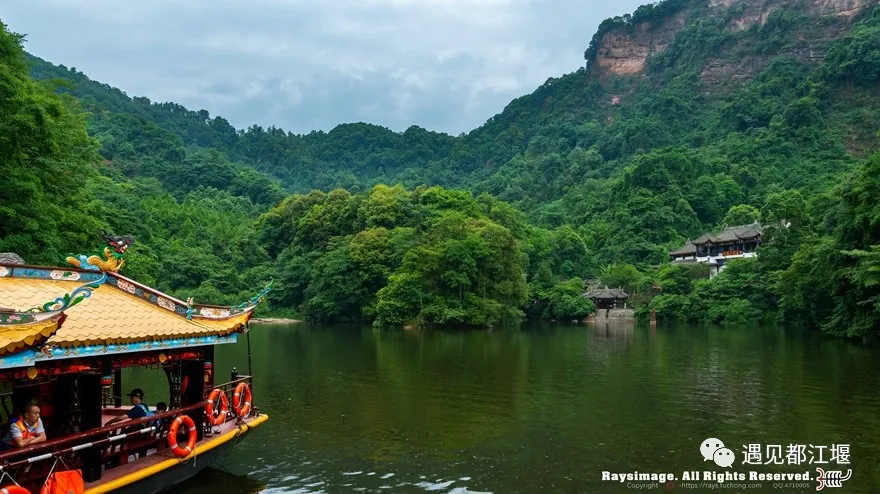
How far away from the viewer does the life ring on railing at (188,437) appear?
10.1 m

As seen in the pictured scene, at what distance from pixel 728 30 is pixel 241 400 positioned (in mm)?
151544

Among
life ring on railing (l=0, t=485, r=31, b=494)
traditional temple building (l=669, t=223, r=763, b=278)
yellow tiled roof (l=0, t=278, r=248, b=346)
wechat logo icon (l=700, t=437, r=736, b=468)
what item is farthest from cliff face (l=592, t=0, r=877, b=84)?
life ring on railing (l=0, t=485, r=31, b=494)

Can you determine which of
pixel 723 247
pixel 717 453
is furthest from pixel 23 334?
pixel 723 247

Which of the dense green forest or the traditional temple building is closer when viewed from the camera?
the dense green forest

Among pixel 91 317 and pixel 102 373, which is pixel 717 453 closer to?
pixel 102 373

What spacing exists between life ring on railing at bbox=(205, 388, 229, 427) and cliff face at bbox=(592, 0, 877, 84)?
132 metres

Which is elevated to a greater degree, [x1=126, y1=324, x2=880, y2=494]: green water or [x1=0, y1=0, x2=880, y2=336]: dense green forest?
[x1=0, y1=0, x2=880, y2=336]: dense green forest

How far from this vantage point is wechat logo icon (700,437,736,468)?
492 inches

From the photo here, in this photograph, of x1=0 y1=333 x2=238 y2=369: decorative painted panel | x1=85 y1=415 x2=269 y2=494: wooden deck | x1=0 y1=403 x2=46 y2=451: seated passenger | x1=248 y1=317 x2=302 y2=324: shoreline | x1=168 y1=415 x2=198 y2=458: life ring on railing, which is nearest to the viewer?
x1=0 y1=333 x2=238 y2=369: decorative painted panel

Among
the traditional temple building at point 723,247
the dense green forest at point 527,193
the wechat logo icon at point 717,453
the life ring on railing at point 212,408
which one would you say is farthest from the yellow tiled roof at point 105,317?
the traditional temple building at point 723,247

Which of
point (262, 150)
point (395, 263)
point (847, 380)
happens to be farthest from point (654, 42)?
point (847, 380)

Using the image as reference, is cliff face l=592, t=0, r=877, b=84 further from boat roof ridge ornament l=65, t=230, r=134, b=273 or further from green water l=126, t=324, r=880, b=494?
boat roof ridge ornament l=65, t=230, r=134, b=273

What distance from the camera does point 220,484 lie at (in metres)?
11.4

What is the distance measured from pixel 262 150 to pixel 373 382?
156 metres
